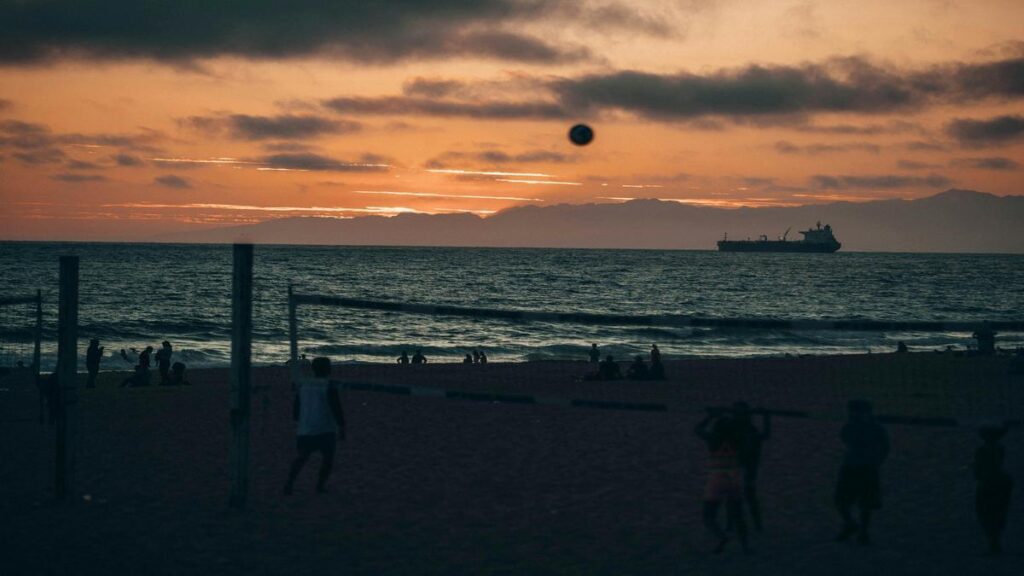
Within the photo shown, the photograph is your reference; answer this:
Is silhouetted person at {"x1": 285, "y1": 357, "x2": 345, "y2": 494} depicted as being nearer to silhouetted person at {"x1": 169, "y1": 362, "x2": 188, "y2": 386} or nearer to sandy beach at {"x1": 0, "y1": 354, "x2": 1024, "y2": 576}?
sandy beach at {"x1": 0, "y1": 354, "x2": 1024, "y2": 576}

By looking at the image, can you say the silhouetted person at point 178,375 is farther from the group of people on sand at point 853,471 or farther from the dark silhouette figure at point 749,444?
the group of people on sand at point 853,471

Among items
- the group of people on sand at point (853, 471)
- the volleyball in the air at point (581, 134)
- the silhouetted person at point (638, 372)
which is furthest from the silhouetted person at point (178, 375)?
the group of people on sand at point (853, 471)

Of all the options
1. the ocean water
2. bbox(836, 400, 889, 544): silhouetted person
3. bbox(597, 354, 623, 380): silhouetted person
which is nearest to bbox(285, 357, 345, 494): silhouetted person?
bbox(836, 400, 889, 544): silhouetted person

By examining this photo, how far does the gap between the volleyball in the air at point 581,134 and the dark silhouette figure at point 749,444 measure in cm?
760

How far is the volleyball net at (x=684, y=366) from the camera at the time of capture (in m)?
10.7

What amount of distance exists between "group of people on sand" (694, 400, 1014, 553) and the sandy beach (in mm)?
265

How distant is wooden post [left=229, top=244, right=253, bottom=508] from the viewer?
1079 centimetres

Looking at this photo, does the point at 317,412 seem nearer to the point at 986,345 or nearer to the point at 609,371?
the point at 609,371

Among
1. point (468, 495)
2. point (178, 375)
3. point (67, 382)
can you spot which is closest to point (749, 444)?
point (468, 495)

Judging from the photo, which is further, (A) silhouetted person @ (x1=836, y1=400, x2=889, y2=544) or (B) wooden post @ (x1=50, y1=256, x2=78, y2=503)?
(B) wooden post @ (x1=50, y1=256, x2=78, y2=503)

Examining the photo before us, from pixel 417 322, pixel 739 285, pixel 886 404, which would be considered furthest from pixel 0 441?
pixel 739 285

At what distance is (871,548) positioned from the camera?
9.59 meters

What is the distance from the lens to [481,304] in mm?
84375

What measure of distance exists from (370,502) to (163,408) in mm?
10792
